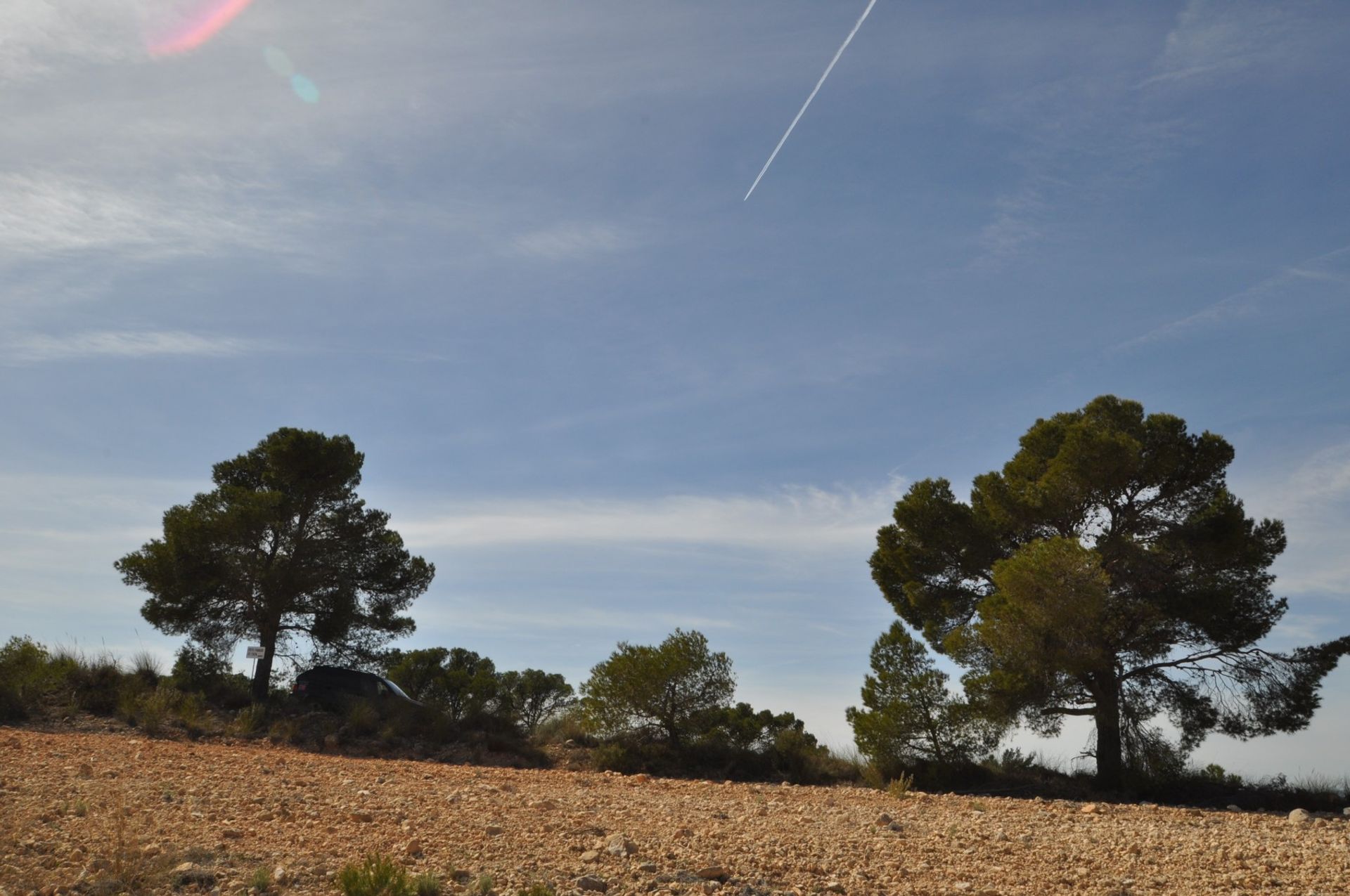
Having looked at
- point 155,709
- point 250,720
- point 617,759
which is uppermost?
point 155,709

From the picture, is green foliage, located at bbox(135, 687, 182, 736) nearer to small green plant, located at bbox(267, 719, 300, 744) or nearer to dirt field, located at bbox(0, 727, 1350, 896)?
small green plant, located at bbox(267, 719, 300, 744)

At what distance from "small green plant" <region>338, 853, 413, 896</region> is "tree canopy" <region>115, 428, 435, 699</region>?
799 inches

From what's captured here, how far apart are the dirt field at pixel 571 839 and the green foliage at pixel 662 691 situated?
6.88 meters

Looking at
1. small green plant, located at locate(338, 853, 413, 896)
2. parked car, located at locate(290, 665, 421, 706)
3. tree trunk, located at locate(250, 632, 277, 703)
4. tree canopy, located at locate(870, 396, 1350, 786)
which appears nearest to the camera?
small green plant, located at locate(338, 853, 413, 896)

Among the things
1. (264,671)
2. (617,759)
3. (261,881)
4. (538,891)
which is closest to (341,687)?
(264,671)

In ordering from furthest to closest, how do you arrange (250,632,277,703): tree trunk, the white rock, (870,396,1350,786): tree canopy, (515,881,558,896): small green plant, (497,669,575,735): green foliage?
(497,669,575,735): green foliage < (250,632,277,703): tree trunk < (870,396,1350,786): tree canopy < the white rock < (515,881,558,896): small green plant

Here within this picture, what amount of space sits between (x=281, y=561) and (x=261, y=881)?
69.3ft

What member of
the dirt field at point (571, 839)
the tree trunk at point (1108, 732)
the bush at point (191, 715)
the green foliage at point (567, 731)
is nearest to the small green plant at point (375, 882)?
the dirt field at point (571, 839)

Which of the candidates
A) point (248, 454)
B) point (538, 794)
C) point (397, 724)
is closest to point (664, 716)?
point (397, 724)

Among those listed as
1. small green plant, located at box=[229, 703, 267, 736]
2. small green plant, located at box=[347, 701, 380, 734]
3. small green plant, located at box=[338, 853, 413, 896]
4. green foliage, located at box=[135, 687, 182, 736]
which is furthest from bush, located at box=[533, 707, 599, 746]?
small green plant, located at box=[338, 853, 413, 896]

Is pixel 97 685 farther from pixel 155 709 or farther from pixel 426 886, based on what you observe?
pixel 426 886

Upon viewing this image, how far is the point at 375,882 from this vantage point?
21.3 feet

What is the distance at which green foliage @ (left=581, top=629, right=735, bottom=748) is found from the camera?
20641mm

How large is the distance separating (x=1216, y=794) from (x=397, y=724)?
16704 mm
